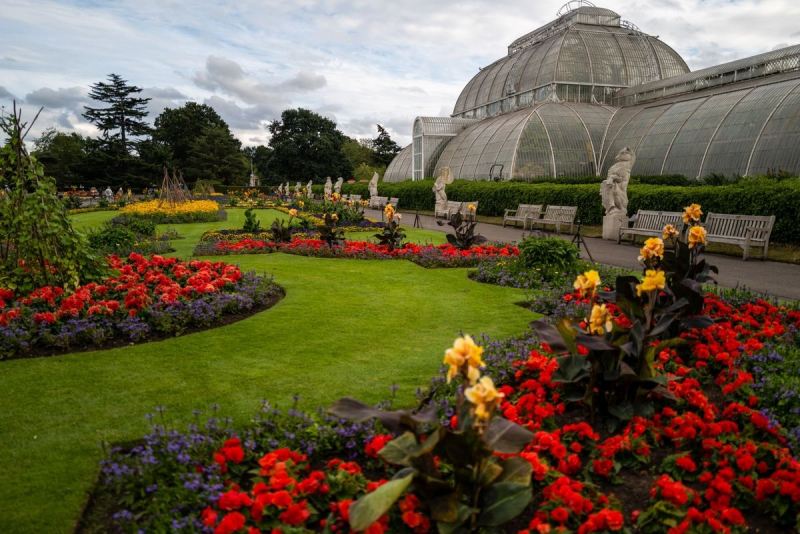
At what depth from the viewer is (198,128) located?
228 ft

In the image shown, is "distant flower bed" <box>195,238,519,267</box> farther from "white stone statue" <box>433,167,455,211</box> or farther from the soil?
"white stone statue" <box>433,167,455,211</box>

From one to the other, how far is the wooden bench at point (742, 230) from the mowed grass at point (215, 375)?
637 cm

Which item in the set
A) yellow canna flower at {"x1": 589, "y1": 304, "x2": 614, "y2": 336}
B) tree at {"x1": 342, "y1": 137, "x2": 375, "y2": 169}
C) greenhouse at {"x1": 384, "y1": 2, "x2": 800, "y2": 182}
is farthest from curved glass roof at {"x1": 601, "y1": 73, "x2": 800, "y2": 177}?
tree at {"x1": 342, "y1": 137, "x2": 375, "y2": 169}

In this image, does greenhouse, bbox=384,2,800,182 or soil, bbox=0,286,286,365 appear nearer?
soil, bbox=0,286,286,365

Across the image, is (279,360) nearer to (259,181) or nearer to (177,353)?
(177,353)

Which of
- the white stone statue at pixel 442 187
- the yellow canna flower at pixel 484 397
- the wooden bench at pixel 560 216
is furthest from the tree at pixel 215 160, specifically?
the yellow canna flower at pixel 484 397

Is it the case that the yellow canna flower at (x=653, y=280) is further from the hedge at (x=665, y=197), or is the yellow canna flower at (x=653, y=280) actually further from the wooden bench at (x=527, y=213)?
the wooden bench at (x=527, y=213)

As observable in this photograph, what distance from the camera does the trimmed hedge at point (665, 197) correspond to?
471 inches

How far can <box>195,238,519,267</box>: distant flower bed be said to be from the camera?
1080 centimetres

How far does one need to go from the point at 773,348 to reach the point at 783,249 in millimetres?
8524

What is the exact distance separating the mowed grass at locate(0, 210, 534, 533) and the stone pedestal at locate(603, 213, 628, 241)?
825 centimetres

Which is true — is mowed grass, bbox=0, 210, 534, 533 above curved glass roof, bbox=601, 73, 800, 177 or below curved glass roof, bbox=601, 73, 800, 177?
below

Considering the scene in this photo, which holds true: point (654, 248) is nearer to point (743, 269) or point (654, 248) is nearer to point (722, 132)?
point (743, 269)

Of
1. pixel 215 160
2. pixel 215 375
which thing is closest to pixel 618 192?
pixel 215 375
